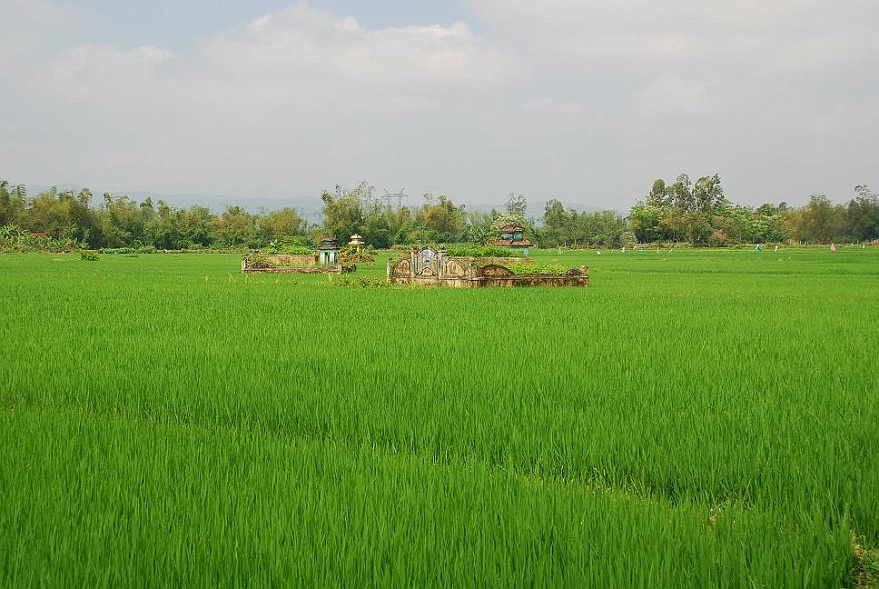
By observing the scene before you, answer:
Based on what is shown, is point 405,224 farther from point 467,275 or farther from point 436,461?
point 436,461

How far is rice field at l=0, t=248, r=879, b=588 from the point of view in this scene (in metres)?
2.53

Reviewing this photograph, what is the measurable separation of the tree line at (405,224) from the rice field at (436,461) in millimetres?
53387

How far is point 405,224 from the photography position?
262 ft

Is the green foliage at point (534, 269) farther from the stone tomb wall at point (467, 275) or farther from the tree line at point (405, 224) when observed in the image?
the tree line at point (405, 224)

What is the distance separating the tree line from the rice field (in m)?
53.4

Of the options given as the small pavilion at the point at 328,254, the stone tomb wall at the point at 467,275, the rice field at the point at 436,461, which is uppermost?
Result: the small pavilion at the point at 328,254

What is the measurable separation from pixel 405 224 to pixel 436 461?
76823 mm

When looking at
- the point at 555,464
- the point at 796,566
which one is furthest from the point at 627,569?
the point at 555,464

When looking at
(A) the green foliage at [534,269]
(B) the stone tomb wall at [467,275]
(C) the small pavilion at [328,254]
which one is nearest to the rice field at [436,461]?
(B) the stone tomb wall at [467,275]

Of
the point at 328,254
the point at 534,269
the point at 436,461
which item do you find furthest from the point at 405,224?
the point at 436,461

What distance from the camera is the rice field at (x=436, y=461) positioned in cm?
253

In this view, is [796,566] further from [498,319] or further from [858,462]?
[498,319]

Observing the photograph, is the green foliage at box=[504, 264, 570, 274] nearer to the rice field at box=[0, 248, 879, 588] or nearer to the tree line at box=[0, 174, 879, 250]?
the rice field at box=[0, 248, 879, 588]

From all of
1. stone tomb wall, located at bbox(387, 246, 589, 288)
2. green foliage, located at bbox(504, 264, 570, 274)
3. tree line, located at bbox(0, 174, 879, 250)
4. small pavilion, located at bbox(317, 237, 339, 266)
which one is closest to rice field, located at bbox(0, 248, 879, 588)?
stone tomb wall, located at bbox(387, 246, 589, 288)
